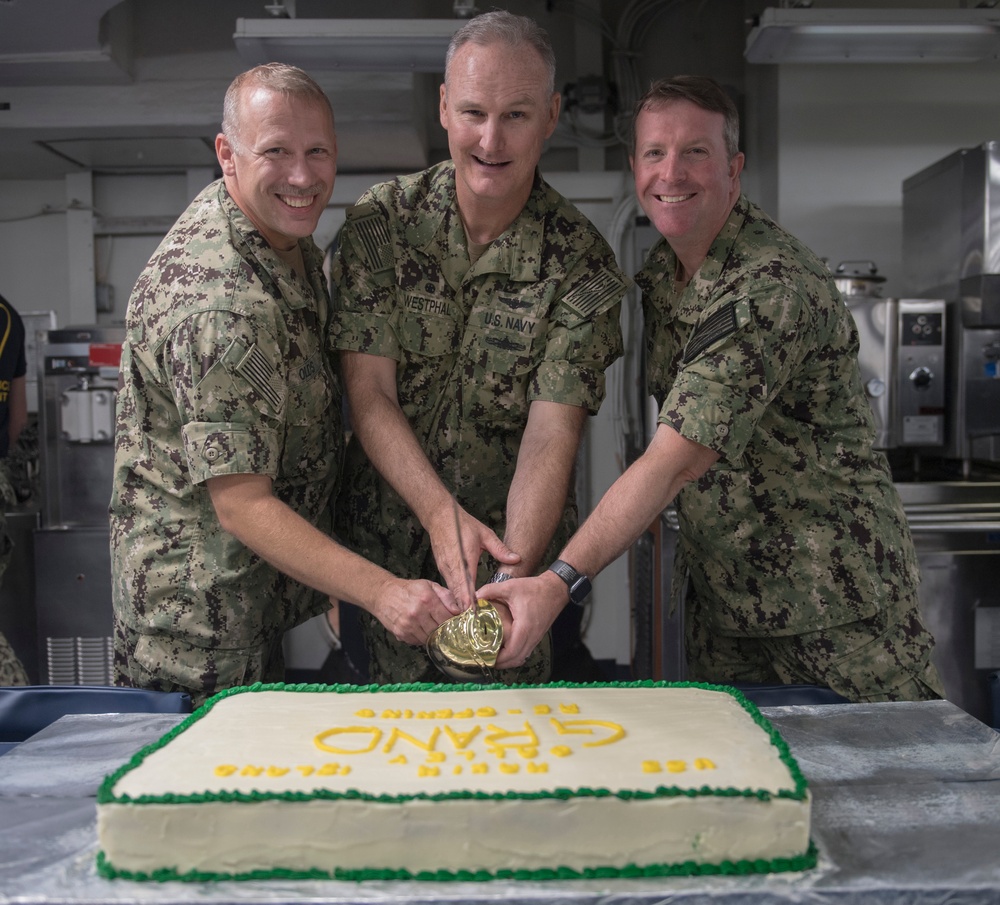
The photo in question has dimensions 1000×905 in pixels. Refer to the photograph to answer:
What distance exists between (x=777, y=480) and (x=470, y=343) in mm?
673

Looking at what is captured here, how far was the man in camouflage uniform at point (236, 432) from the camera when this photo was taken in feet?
5.33

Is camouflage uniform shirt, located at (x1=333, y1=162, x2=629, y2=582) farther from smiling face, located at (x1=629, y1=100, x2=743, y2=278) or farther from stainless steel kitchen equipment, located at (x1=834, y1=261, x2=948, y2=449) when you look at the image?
stainless steel kitchen equipment, located at (x1=834, y1=261, x2=948, y2=449)

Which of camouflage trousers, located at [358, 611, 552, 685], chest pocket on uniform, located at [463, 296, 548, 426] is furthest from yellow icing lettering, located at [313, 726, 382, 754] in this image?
chest pocket on uniform, located at [463, 296, 548, 426]

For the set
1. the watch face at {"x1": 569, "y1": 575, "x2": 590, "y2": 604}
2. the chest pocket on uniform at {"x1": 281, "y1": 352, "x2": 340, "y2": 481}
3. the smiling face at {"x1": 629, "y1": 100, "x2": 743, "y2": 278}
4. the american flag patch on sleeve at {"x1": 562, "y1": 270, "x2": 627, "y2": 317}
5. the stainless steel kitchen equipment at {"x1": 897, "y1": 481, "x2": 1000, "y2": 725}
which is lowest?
the stainless steel kitchen equipment at {"x1": 897, "y1": 481, "x2": 1000, "y2": 725}

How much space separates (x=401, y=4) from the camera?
171 inches

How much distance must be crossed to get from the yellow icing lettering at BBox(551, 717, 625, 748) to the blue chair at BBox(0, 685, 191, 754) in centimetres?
74

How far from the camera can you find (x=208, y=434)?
1.62 meters

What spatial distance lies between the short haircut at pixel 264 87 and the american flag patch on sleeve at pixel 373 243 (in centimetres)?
27

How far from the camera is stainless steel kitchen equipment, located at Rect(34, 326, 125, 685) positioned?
4051 mm

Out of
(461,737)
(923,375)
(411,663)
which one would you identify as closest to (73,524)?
(411,663)

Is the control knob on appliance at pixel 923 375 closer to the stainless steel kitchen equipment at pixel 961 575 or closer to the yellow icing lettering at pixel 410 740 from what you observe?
the stainless steel kitchen equipment at pixel 961 575

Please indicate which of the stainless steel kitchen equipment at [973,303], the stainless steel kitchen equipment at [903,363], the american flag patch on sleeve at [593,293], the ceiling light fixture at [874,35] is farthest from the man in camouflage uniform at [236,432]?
the stainless steel kitchen equipment at [973,303]

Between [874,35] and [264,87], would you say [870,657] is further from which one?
[874,35]

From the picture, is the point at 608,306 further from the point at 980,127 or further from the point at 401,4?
the point at 980,127
